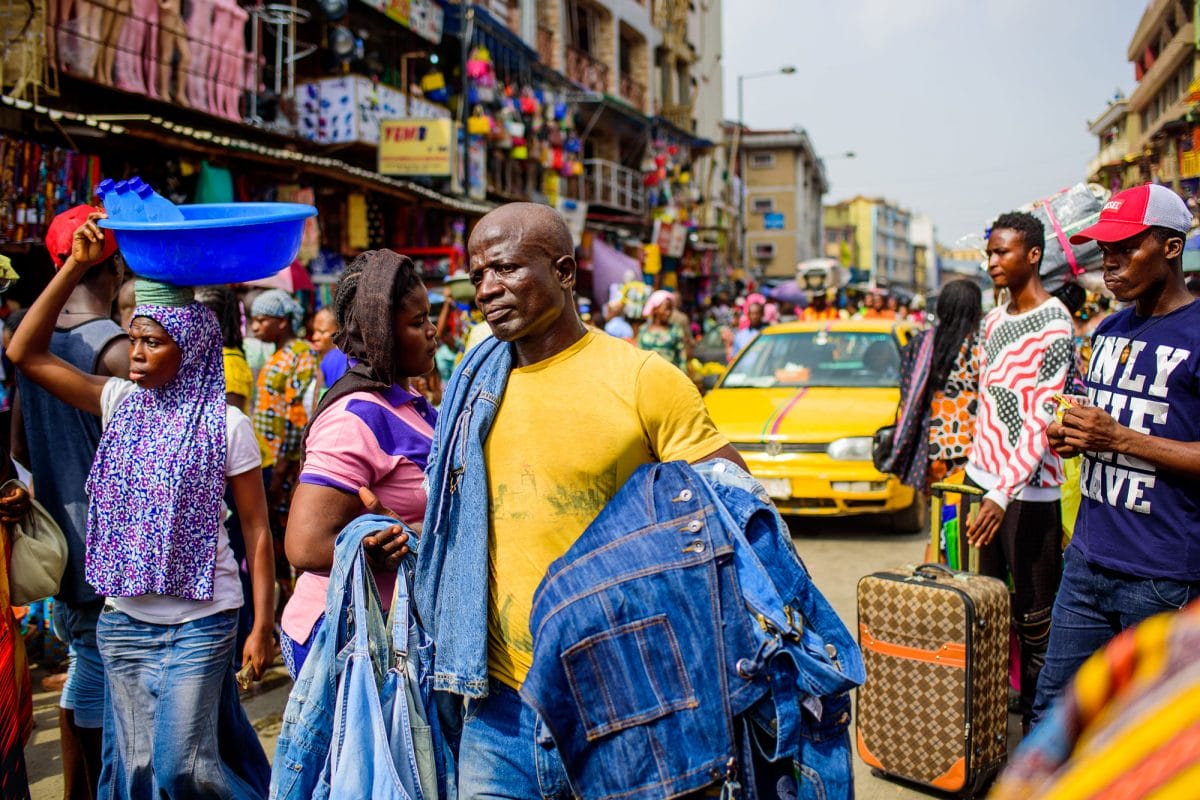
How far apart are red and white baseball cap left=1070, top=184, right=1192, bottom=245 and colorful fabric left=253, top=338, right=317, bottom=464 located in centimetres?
429

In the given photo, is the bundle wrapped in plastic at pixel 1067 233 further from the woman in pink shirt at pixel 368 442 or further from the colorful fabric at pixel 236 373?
the colorful fabric at pixel 236 373

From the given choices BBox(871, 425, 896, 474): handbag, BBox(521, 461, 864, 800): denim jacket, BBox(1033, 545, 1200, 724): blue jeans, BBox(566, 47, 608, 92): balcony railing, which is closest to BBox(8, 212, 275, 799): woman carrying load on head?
BBox(521, 461, 864, 800): denim jacket

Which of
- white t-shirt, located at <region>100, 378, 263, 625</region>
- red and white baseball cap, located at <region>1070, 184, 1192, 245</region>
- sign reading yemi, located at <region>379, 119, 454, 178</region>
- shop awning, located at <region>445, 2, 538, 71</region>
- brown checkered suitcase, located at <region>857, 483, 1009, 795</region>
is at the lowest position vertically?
brown checkered suitcase, located at <region>857, 483, 1009, 795</region>

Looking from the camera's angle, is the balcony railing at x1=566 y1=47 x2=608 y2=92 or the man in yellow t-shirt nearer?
the man in yellow t-shirt

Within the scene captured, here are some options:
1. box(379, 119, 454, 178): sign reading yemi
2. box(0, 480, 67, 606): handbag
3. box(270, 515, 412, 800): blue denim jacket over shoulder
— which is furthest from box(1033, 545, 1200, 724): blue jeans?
box(379, 119, 454, 178): sign reading yemi

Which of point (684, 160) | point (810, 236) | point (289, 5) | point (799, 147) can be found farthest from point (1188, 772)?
point (810, 236)

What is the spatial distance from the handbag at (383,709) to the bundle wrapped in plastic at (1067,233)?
3.58 meters

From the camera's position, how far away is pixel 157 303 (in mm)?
3104

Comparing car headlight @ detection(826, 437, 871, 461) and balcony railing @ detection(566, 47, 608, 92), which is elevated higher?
balcony railing @ detection(566, 47, 608, 92)

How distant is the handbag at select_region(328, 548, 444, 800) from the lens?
2.23 meters

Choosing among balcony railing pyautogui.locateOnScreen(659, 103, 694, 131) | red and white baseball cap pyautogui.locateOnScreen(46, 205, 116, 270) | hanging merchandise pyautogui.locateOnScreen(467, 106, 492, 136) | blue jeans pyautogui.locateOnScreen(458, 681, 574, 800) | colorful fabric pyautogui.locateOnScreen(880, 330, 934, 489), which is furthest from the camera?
balcony railing pyautogui.locateOnScreen(659, 103, 694, 131)

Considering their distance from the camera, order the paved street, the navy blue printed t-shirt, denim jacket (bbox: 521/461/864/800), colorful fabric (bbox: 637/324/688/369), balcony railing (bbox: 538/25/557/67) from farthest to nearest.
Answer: balcony railing (bbox: 538/25/557/67) → colorful fabric (bbox: 637/324/688/369) → the paved street → the navy blue printed t-shirt → denim jacket (bbox: 521/461/864/800)

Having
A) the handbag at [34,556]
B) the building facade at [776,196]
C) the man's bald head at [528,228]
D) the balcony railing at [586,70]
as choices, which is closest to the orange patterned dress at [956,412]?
the man's bald head at [528,228]

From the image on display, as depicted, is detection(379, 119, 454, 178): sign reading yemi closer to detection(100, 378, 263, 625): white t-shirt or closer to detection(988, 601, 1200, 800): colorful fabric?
detection(100, 378, 263, 625): white t-shirt
